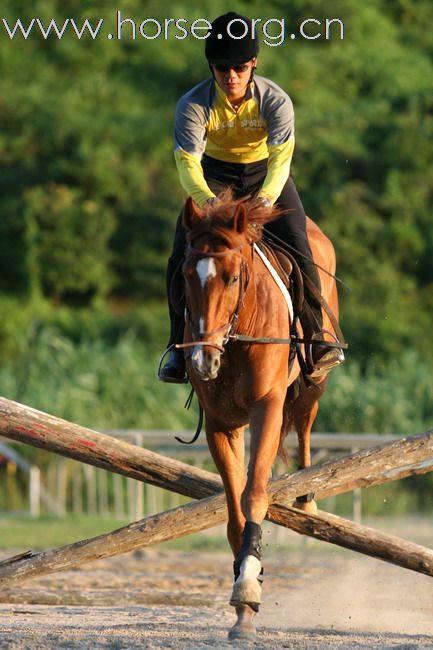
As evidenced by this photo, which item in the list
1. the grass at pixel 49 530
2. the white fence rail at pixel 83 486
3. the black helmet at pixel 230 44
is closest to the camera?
the black helmet at pixel 230 44

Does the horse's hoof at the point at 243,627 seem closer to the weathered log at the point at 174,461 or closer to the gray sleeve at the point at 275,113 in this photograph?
the weathered log at the point at 174,461

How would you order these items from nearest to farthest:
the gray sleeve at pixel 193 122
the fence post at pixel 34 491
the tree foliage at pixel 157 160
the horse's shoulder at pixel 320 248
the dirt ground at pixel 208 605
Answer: the dirt ground at pixel 208 605, the gray sleeve at pixel 193 122, the horse's shoulder at pixel 320 248, the fence post at pixel 34 491, the tree foliage at pixel 157 160

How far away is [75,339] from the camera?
2445cm

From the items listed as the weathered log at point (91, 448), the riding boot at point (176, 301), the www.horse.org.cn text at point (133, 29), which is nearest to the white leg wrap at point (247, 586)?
the weathered log at point (91, 448)

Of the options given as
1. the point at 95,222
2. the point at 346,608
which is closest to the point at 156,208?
the point at 95,222

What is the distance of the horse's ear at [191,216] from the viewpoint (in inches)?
250

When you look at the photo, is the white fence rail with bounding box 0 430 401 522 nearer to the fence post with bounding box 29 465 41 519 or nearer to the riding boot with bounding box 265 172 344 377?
the fence post with bounding box 29 465 41 519

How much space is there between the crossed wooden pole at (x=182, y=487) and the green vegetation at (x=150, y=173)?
12369 millimetres

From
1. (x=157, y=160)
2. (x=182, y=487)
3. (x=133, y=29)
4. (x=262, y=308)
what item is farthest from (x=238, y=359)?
(x=133, y=29)

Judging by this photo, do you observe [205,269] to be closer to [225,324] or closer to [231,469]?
[225,324]

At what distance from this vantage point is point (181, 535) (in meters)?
7.30

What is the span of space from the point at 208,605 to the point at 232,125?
313cm

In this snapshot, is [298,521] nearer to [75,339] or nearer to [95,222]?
[75,339]

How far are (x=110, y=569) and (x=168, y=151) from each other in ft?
58.8
